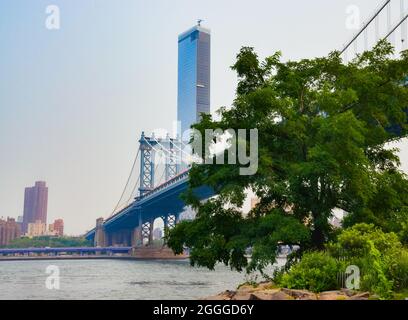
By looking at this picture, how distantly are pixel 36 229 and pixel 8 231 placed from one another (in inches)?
659

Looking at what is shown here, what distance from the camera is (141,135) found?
5556 inches

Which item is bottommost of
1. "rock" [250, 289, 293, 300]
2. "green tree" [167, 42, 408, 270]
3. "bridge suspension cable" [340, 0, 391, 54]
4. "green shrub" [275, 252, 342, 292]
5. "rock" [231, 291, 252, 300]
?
"rock" [231, 291, 252, 300]

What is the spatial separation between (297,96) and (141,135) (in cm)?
11891

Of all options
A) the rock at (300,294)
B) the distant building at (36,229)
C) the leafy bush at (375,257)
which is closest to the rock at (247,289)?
the rock at (300,294)

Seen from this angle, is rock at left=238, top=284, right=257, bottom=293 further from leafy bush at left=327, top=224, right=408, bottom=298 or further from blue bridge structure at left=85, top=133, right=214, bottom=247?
blue bridge structure at left=85, top=133, right=214, bottom=247

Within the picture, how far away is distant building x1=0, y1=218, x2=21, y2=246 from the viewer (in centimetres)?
16840

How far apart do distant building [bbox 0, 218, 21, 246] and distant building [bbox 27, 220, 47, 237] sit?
465 cm

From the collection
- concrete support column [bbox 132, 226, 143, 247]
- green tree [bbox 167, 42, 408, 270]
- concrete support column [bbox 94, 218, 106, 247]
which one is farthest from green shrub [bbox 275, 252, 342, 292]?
concrete support column [bbox 94, 218, 106, 247]

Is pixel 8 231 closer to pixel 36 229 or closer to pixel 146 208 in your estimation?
pixel 36 229

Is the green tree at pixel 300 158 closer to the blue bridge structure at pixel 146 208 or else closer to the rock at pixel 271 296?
the rock at pixel 271 296

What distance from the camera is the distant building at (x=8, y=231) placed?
168400 mm

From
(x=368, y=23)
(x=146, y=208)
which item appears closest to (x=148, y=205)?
(x=146, y=208)

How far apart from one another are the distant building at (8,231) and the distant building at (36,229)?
183 inches

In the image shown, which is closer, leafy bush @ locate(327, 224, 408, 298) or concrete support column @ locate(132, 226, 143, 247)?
leafy bush @ locate(327, 224, 408, 298)
